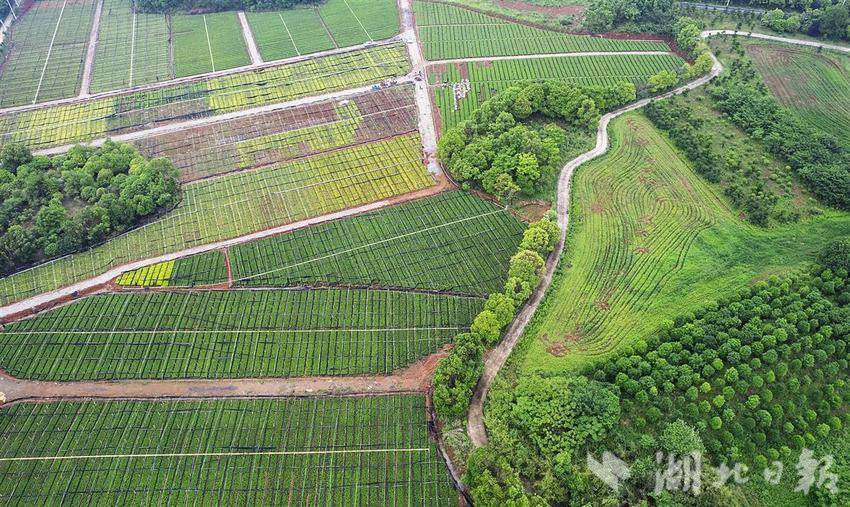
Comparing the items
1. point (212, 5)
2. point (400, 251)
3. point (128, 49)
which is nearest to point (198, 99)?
point (128, 49)

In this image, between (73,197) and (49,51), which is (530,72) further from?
(49,51)

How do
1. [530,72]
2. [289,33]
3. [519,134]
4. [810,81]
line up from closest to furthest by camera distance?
[519,134] < [810,81] < [530,72] < [289,33]

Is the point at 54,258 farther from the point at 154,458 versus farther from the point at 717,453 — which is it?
the point at 717,453

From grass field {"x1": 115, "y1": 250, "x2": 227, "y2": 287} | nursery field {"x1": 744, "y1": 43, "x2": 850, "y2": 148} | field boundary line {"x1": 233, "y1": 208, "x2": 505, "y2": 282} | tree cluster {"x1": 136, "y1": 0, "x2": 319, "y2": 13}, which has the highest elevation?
nursery field {"x1": 744, "y1": 43, "x2": 850, "y2": 148}

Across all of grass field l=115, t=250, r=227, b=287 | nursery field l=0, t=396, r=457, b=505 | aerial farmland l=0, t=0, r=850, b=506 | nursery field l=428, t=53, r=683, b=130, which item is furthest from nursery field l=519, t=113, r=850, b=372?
grass field l=115, t=250, r=227, b=287

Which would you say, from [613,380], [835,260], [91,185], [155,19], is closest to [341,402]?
[613,380]

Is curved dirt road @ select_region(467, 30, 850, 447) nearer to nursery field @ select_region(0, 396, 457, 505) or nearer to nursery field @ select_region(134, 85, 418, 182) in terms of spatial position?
nursery field @ select_region(0, 396, 457, 505)
